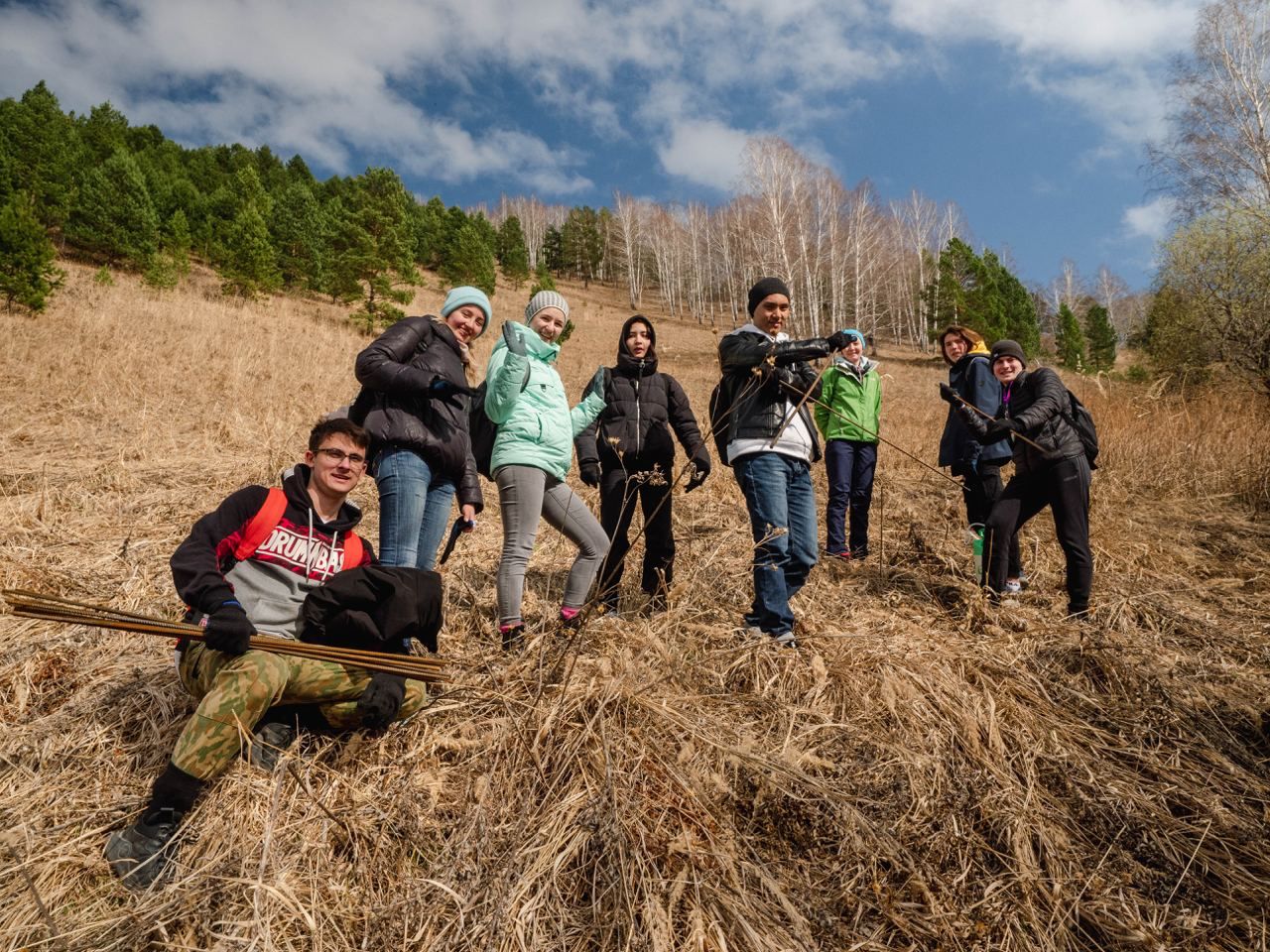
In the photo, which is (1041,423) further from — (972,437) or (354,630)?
(354,630)

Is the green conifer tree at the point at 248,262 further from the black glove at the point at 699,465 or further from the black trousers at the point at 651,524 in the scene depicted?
the black glove at the point at 699,465

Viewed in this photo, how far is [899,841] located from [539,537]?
3.41 metres

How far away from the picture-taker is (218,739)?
5.16 ft

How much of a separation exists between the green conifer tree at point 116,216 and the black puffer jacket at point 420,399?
24748 millimetres

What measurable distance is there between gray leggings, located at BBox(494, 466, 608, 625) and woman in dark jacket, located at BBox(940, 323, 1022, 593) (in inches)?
113

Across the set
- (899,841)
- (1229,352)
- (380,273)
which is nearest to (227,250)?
(380,273)

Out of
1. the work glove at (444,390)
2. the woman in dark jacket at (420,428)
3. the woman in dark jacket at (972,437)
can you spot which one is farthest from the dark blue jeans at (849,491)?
the work glove at (444,390)

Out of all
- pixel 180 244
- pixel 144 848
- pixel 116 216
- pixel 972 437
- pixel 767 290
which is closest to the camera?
pixel 144 848

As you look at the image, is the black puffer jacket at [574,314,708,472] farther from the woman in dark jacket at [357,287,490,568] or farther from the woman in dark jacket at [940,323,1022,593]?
the woman in dark jacket at [940,323,1022,593]

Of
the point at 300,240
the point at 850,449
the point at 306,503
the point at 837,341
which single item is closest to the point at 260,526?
the point at 306,503

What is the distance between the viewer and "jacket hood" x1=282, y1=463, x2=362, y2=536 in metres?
2.04

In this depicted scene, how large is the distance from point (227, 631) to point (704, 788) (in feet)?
4.67

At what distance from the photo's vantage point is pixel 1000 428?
3.30 metres

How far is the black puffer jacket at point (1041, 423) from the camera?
10.7ft
